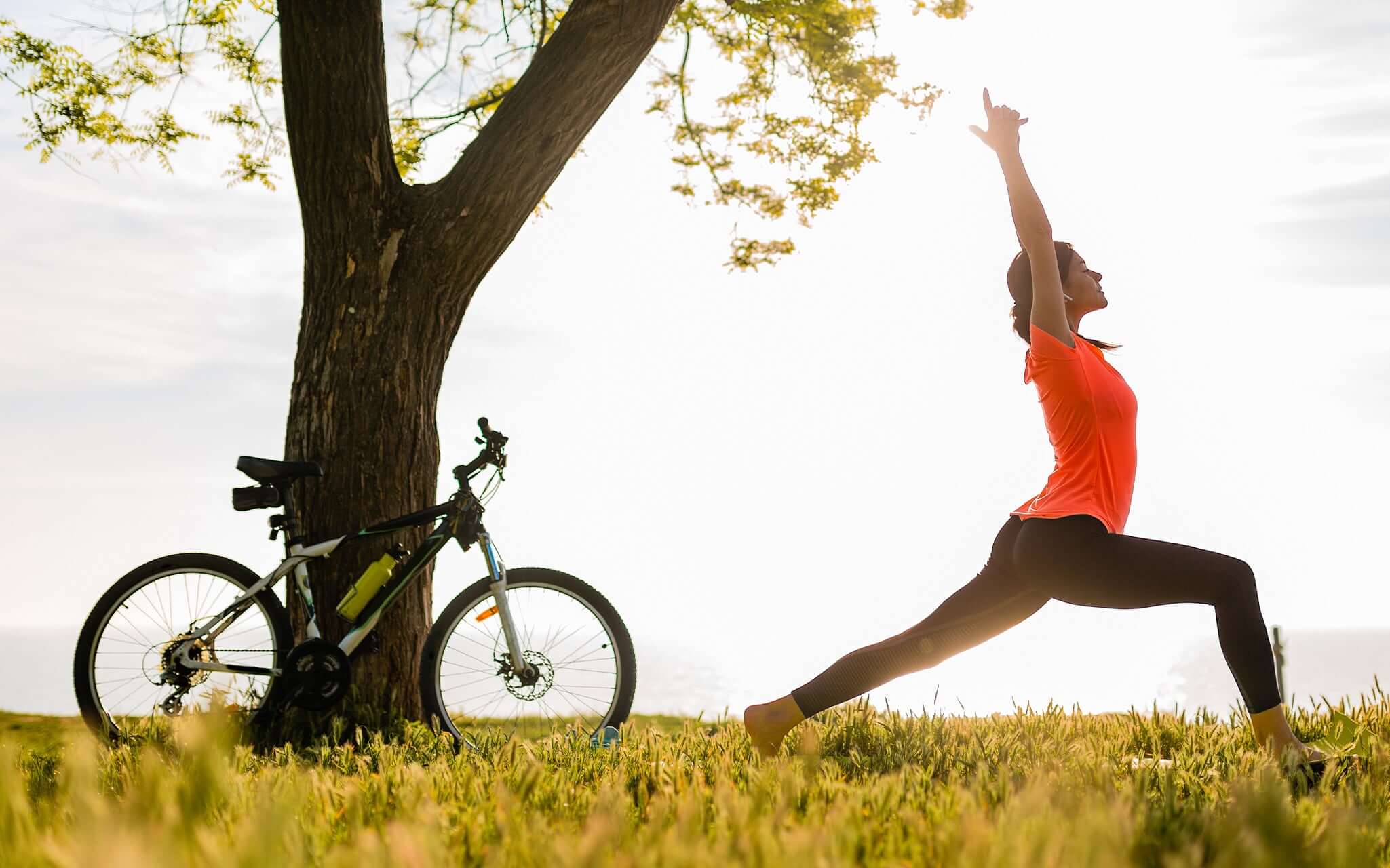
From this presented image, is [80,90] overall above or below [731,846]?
above

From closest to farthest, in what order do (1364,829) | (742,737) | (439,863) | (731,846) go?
(439,863)
(731,846)
(1364,829)
(742,737)

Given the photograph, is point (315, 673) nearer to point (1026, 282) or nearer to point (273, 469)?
point (273, 469)

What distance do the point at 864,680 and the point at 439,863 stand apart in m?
3.02

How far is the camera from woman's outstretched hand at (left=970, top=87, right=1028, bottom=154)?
4.25 m

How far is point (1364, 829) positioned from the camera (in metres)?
2.66

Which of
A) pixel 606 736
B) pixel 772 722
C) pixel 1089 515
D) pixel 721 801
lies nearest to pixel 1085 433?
pixel 1089 515

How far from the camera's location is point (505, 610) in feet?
17.3

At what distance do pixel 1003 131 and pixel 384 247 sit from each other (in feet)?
11.1

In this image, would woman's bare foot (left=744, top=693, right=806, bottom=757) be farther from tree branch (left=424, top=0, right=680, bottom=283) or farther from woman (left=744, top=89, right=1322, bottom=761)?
tree branch (left=424, top=0, right=680, bottom=283)

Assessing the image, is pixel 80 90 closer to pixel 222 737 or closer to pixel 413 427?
pixel 413 427

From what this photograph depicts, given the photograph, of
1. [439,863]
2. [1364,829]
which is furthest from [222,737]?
[1364,829]

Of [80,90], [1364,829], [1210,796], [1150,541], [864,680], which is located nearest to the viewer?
[1364,829]

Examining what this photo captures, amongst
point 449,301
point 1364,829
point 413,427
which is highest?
point 449,301

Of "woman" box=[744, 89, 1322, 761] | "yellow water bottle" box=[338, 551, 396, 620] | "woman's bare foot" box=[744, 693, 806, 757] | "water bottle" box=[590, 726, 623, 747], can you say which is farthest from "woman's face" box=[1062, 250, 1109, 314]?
"yellow water bottle" box=[338, 551, 396, 620]
